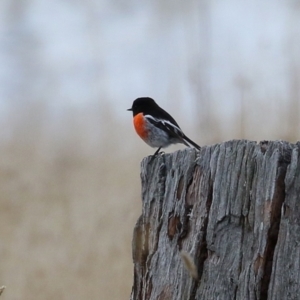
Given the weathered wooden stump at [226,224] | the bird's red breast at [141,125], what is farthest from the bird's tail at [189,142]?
the weathered wooden stump at [226,224]

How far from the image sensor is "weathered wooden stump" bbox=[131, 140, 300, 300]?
3.05 ft

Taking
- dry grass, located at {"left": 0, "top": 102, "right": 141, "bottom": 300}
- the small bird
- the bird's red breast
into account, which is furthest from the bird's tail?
dry grass, located at {"left": 0, "top": 102, "right": 141, "bottom": 300}

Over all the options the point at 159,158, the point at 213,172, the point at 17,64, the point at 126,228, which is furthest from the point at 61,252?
the point at 213,172

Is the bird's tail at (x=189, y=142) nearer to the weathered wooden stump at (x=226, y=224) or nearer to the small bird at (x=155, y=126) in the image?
the small bird at (x=155, y=126)

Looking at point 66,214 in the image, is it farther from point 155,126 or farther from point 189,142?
point 189,142

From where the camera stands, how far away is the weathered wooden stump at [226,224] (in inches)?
36.5

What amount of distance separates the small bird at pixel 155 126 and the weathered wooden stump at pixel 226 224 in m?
1.21

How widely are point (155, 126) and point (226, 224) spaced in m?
1.47

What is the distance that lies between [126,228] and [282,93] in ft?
2.82

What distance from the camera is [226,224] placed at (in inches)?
39.3

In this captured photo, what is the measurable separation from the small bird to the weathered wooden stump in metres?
1.21

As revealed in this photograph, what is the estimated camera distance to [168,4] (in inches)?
114

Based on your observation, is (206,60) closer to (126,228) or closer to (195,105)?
(195,105)

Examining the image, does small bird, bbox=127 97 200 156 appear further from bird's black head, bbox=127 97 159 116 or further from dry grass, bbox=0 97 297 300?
dry grass, bbox=0 97 297 300
